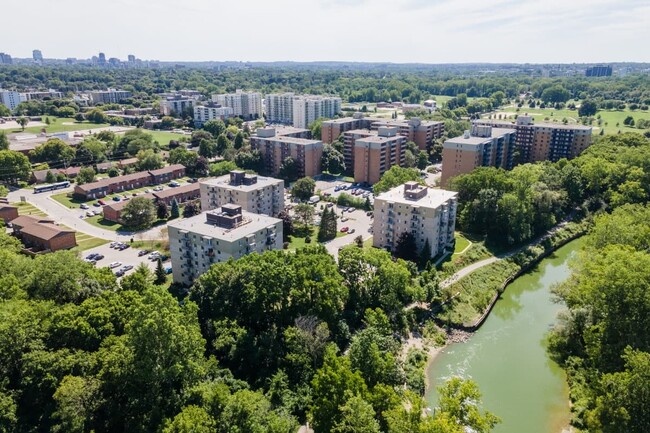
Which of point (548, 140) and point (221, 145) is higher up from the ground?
point (548, 140)

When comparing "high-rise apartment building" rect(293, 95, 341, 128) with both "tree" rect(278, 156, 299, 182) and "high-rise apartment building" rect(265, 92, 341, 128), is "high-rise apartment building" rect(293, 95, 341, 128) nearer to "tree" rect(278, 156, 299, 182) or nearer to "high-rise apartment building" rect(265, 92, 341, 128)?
"high-rise apartment building" rect(265, 92, 341, 128)

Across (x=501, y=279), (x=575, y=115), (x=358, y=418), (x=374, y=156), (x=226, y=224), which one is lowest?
(x=501, y=279)

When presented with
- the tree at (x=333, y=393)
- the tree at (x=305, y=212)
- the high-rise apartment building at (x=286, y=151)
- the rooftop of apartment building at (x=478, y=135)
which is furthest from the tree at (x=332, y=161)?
the tree at (x=333, y=393)

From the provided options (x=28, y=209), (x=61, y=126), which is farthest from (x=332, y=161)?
(x=61, y=126)

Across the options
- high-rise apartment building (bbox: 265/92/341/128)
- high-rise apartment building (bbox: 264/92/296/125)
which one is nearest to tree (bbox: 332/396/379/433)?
high-rise apartment building (bbox: 265/92/341/128)

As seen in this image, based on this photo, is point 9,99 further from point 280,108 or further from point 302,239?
point 302,239

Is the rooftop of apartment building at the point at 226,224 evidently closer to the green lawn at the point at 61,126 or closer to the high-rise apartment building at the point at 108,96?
the green lawn at the point at 61,126
